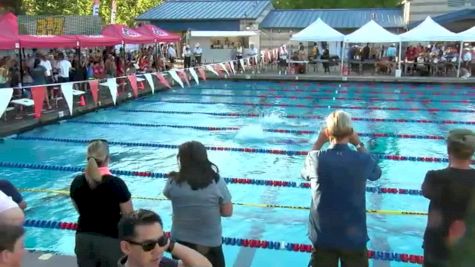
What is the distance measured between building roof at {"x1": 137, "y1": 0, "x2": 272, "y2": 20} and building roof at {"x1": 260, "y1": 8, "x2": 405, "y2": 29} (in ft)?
3.38

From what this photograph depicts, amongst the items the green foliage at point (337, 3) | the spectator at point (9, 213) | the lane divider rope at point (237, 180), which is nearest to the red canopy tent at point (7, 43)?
the lane divider rope at point (237, 180)

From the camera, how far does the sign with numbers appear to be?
1683cm

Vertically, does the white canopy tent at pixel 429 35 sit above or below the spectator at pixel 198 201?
above

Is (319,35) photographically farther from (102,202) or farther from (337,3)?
(337,3)

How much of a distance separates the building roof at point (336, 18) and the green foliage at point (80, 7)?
11.5 metres

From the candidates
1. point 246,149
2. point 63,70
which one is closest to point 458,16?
point 63,70

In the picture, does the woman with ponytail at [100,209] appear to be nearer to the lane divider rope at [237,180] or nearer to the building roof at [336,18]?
the lane divider rope at [237,180]

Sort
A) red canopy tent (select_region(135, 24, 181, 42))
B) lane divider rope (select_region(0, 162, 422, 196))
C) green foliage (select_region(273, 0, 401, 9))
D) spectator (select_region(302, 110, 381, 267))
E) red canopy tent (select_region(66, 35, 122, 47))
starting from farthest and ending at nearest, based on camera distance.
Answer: green foliage (select_region(273, 0, 401, 9))
red canopy tent (select_region(135, 24, 181, 42))
red canopy tent (select_region(66, 35, 122, 47))
lane divider rope (select_region(0, 162, 422, 196))
spectator (select_region(302, 110, 381, 267))

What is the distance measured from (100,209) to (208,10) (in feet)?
105

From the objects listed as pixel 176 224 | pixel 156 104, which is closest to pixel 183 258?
pixel 176 224

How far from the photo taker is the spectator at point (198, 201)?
10.3 ft

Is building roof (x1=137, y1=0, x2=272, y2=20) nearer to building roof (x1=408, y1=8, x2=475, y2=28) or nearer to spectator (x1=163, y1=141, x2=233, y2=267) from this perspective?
building roof (x1=408, y1=8, x2=475, y2=28)

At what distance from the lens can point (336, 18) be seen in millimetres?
32812

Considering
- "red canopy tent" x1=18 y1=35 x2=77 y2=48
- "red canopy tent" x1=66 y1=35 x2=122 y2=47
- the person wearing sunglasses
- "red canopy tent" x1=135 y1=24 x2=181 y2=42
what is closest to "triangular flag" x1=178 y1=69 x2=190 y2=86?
"red canopy tent" x1=135 y1=24 x2=181 y2=42
